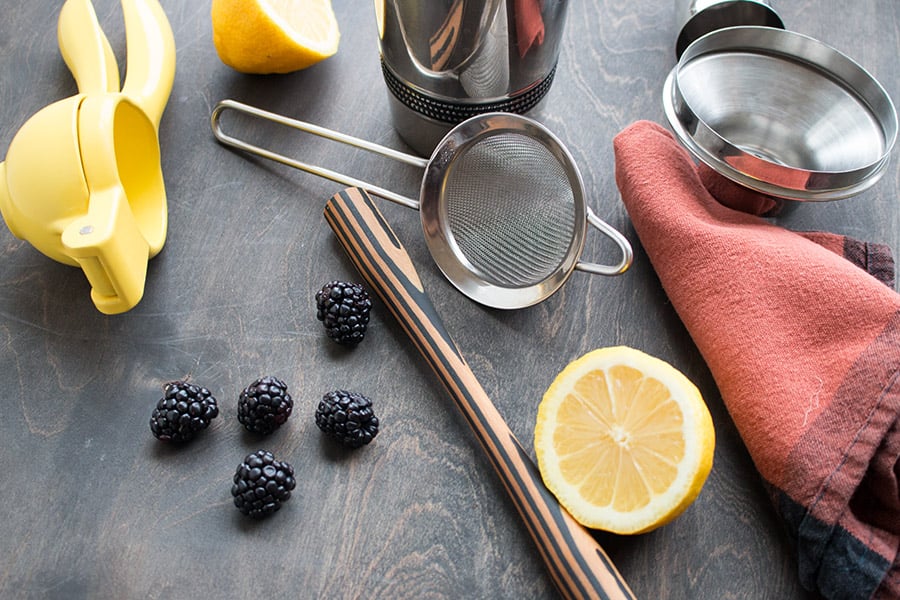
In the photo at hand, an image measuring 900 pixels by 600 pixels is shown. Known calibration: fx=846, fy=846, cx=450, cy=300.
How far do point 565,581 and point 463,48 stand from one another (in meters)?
0.54

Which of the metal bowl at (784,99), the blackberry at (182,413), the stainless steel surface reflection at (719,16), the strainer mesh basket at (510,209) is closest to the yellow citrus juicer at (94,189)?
the blackberry at (182,413)

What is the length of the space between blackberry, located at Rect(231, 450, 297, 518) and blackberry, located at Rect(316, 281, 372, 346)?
0.49 ft

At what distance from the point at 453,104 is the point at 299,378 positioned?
0.36m

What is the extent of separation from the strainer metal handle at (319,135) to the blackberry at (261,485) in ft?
1.10

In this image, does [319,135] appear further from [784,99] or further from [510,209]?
[784,99]

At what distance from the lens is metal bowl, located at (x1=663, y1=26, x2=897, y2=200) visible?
0.98 meters

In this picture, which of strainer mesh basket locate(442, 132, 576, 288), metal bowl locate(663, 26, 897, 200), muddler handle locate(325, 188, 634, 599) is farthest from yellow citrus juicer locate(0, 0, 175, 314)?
metal bowl locate(663, 26, 897, 200)

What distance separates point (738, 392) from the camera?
2.70 feet

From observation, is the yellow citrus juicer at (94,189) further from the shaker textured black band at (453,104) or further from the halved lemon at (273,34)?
the shaker textured black band at (453,104)

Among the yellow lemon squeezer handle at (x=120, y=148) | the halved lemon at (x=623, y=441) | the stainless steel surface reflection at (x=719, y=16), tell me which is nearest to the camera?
the halved lemon at (x=623, y=441)

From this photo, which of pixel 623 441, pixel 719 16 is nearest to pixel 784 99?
pixel 719 16

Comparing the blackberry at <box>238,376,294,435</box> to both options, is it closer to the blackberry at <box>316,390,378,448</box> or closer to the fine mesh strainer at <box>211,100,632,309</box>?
the blackberry at <box>316,390,378,448</box>

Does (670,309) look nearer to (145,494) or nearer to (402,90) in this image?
(402,90)

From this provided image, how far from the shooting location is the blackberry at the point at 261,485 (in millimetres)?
784
